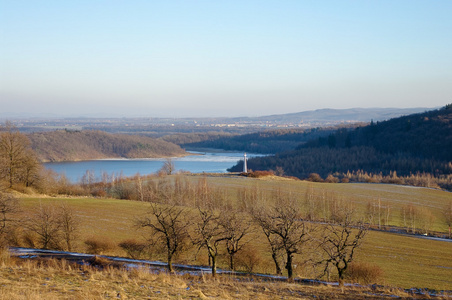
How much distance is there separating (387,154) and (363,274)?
9198 cm

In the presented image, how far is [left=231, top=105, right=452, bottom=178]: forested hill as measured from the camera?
313ft

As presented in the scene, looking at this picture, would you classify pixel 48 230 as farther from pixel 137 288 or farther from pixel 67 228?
pixel 137 288

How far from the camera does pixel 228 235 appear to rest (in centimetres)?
2103

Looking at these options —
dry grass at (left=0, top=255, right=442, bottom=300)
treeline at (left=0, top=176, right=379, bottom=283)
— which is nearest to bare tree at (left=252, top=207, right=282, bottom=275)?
treeline at (left=0, top=176, right=379, bottom=283)

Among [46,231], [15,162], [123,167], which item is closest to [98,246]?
[46,231]

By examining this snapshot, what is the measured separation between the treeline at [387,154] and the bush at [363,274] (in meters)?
67.7

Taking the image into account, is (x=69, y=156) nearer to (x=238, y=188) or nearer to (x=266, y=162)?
(x=266, y=162)

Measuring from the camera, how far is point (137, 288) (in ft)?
44.7

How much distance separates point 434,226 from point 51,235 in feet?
125

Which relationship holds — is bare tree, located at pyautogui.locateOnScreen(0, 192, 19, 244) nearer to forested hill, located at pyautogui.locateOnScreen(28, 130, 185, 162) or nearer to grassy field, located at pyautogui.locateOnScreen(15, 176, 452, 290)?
grassy field, located at pyautogui.locateOnScreen(15, 176, 452, 290)

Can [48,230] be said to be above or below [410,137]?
below

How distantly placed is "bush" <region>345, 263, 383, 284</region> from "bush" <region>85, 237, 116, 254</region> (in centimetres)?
1325

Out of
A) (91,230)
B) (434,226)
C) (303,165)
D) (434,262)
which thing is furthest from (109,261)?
(303,165)

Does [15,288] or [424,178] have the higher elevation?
[15,288]
